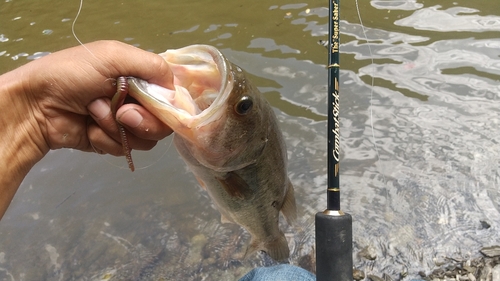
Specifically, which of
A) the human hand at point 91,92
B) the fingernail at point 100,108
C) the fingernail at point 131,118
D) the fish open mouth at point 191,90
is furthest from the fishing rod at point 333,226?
the fingernail at point 100,108

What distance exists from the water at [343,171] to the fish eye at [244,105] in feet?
6.15

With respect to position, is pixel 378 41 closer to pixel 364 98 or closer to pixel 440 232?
pixel 364 98

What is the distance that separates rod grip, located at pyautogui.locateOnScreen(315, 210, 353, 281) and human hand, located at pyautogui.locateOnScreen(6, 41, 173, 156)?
87cm

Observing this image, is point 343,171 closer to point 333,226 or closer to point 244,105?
point 333,226

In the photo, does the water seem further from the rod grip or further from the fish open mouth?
the fish open mouth

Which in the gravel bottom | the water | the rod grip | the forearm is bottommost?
the gravel bottom

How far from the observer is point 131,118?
171cm

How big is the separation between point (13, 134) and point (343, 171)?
2.81 m

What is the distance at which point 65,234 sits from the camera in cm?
355

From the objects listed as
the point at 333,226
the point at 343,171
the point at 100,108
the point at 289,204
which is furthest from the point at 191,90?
the point at 343,171

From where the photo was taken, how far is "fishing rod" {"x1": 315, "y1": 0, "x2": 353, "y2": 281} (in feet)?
5.75

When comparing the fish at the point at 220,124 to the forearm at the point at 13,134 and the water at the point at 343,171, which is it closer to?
the forearm at the point at 13,134

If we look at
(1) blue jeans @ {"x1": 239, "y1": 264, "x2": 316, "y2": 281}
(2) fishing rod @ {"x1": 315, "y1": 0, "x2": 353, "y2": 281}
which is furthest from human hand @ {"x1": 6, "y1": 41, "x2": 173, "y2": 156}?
(1) blue jeans @ {"x1": 239, "y1": 264, "x2": 316, "y2": 281}

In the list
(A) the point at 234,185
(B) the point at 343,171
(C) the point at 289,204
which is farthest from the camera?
(B) the point at 343,171
